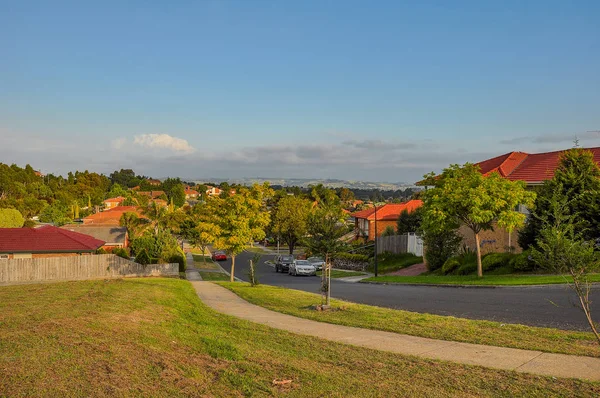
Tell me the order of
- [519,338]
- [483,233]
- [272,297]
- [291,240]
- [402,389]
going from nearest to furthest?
[402,389] → [519,338] → [272,297] → [483,233] → [291,240]

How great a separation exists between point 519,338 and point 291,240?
62.8 meters

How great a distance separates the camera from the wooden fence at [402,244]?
46.8 metres

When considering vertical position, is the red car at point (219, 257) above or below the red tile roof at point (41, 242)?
below

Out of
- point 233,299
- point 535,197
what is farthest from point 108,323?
point 535,197

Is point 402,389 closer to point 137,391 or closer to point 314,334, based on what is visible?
point 137,391

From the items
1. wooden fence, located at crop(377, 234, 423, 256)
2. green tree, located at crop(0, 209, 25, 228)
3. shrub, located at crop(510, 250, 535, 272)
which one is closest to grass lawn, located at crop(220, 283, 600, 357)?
shrub, located at crop(510, 250, 535, 272)

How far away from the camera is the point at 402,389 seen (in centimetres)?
696

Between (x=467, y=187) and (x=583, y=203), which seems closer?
(x=583, y=203)

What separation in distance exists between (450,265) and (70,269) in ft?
80.4

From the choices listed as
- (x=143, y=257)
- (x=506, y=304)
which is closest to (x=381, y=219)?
(x=143, y=257)

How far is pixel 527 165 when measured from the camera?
133ft

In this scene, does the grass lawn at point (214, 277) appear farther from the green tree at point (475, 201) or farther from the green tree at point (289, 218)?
the green tree at point (289, 218)

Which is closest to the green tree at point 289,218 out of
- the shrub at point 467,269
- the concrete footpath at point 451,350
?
the shrub at point 467,269

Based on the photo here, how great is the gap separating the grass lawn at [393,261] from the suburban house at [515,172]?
5.99 metres
